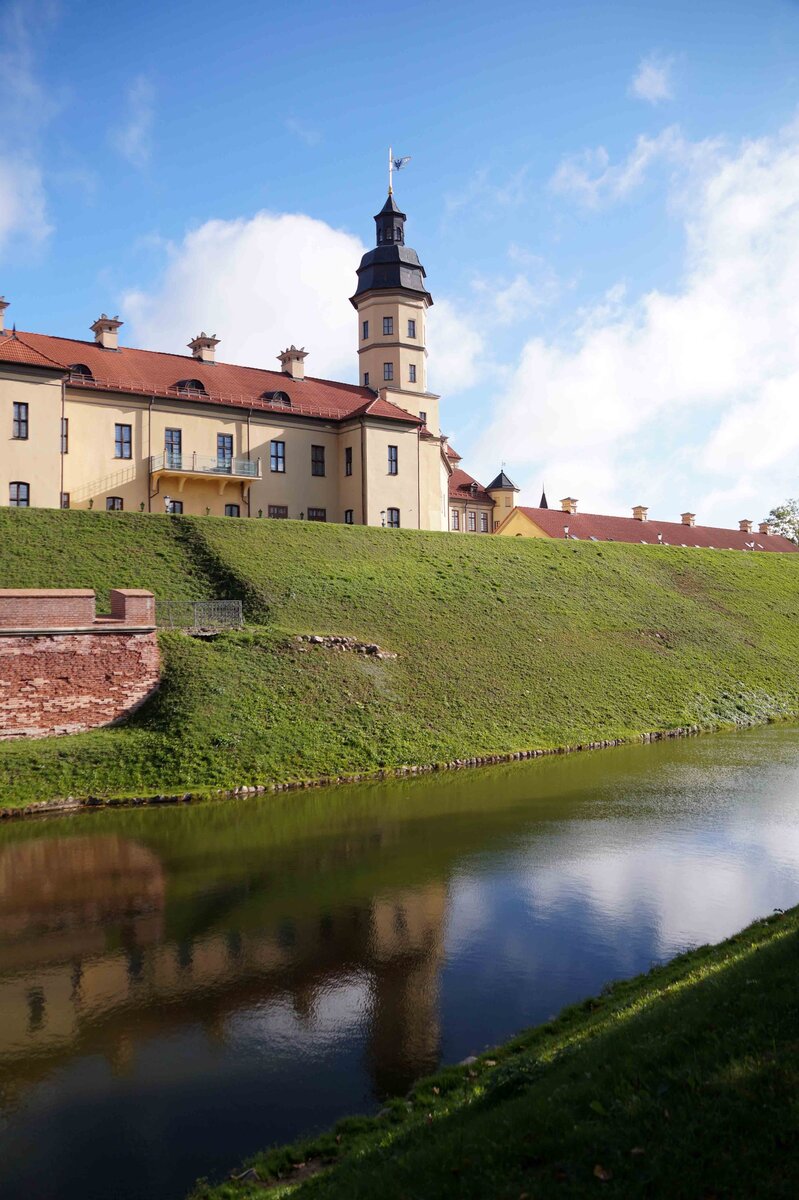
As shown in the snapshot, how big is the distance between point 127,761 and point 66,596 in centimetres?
491

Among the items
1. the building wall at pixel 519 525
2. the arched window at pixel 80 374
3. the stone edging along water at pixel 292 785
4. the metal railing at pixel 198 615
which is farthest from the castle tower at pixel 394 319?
the stone edging along water at pixel 292 785

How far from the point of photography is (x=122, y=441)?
41406 millimetres

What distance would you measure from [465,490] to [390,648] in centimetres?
4385

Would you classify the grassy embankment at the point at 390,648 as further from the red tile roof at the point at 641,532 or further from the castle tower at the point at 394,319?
the red tile roof at the point at 641,532

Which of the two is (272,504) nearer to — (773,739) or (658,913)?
(773,739)

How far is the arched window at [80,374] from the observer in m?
40.2

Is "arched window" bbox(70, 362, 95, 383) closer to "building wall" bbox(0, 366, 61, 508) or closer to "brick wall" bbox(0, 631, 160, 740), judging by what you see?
"building wall" bbox(0, 366, 61, 508)

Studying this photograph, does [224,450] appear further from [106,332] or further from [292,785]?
[292,785]

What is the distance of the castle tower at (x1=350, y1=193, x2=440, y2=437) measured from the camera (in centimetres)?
5319

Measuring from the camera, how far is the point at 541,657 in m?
32.0

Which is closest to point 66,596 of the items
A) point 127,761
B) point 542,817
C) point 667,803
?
point 127,761

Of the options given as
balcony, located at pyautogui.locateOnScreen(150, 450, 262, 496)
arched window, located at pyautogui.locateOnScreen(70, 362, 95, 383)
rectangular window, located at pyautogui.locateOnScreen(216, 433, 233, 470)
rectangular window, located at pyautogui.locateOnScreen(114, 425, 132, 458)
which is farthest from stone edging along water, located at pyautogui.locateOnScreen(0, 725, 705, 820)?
arched window, located at pyautogui.locateOnScreen(70, 362, 95, 383)

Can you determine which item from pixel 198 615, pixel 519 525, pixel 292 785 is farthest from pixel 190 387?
pixel 519 525

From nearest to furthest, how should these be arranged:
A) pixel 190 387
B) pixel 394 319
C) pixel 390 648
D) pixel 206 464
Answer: pixel 390 648 → pixel 206 464 → pixel 190 387 → pixel 394 319
